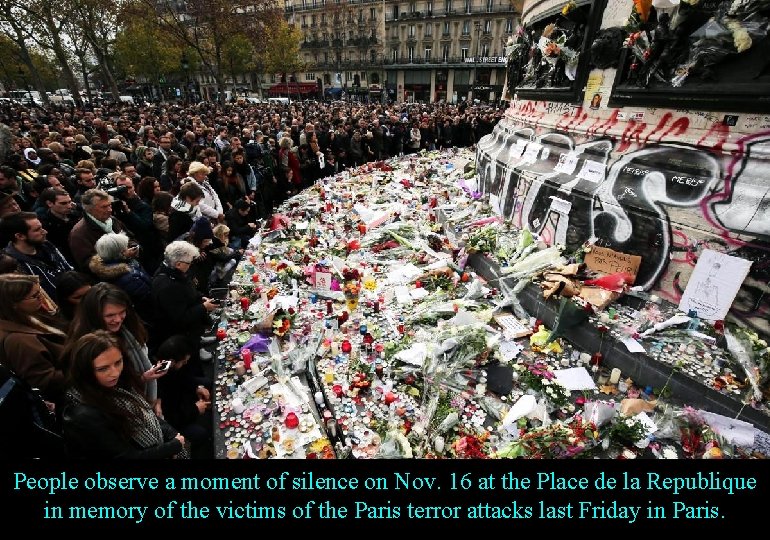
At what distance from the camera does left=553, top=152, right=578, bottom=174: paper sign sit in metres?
5.52

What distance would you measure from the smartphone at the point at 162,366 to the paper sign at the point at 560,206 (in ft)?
16.7

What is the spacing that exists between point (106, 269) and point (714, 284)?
579cm

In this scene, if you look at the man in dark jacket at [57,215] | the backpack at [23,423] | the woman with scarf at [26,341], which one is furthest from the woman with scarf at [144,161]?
the backpack at [23,423]

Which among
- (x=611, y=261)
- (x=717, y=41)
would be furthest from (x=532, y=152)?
(x=717, y=41)

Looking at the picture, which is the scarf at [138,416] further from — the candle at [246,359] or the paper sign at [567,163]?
the paper sign at [567,163]

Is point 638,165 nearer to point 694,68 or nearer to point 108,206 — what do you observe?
point 694,68

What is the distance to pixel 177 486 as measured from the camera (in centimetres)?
223

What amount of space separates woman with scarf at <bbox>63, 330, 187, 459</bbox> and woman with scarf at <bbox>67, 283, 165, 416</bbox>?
31 centimetres

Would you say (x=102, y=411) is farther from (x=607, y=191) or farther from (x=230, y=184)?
(x=230, y=184)

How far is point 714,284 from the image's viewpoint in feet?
12.3

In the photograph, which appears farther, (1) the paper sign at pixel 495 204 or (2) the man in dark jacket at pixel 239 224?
(1) the paper sign at pixel 495 204

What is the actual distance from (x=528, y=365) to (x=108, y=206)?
4796 millimetres

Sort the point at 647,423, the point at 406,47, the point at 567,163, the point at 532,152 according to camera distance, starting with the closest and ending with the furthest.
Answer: the point at 647,423 → the point at 567,163 → the point at 532,152 → the point at 406,47

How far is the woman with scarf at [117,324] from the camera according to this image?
2549 mm
